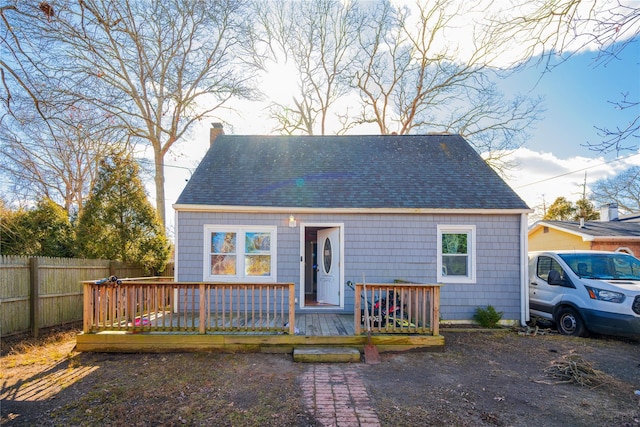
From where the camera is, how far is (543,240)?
55.4ft

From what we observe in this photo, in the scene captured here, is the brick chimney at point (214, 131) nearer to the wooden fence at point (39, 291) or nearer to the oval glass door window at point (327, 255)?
the wooden fence at point (39, 291)

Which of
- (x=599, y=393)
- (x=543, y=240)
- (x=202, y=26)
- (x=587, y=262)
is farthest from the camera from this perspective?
(x=543, y=240)

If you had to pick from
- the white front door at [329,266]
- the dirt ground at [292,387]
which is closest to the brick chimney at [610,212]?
the dirt ground at [292,387]

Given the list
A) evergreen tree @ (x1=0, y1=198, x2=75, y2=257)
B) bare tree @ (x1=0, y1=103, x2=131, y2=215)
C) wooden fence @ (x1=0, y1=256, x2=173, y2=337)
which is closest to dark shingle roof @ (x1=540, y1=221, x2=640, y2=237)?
wooden fence @ (x1=0, y1=256, x2=173, y2=337)

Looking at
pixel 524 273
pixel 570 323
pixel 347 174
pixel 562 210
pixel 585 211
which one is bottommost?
pixel 570 323

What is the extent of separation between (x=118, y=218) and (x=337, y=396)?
26.1ft

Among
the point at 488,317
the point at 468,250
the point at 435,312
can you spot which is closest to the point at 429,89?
the point at 468,250

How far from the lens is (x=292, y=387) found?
4.56 meters

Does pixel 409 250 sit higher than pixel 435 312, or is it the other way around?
pixel 409 250

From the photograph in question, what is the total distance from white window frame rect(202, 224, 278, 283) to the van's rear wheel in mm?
6285

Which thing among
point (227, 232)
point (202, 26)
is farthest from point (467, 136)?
point (227, 232)

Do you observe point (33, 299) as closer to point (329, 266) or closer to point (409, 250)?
point (329, 266)

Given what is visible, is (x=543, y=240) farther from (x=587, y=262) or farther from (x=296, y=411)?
(x=296, y=411)

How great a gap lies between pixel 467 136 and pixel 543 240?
651cm
